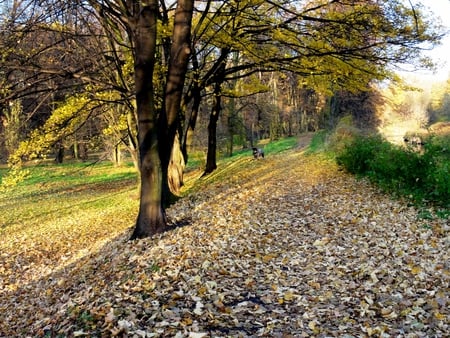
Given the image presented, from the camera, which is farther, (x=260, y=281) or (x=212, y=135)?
(x=212, y=135)

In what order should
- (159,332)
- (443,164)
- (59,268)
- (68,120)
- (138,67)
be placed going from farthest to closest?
(68,120) < (443,164) < (59,268) < (138,67) < (159,332)

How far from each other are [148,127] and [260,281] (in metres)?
3.57

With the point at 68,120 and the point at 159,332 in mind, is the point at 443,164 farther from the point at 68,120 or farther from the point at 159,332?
the point at 68,120

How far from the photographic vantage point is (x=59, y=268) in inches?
308

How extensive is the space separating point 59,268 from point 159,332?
4.92 metres

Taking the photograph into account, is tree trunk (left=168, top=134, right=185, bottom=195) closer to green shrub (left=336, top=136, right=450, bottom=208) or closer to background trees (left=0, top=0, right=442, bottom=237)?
background trees (left=0, top=0, right=442, bottom=237)

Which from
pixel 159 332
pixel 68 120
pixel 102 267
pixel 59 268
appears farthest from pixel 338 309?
pixel 68 120

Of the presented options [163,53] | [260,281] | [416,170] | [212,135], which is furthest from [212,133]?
[260,281]

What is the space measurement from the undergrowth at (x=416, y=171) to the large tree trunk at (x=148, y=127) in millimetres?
5292

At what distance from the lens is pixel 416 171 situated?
9.09m

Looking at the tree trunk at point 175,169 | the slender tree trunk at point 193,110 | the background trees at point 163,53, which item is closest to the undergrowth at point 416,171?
the background trees at point 163,53

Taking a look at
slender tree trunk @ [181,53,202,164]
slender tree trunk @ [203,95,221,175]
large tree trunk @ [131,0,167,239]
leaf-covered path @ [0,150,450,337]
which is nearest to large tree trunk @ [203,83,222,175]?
slender tree trunk @ [203,95,221,175]

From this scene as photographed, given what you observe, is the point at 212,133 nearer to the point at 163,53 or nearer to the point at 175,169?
the point at 175,169

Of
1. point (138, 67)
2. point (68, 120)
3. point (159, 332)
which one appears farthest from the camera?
point (68, 120)
